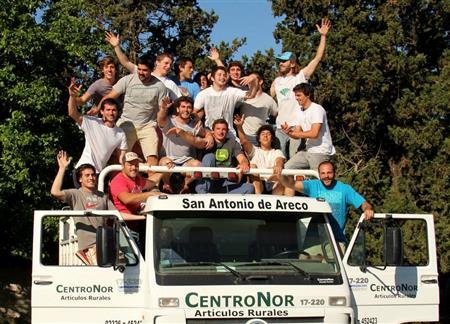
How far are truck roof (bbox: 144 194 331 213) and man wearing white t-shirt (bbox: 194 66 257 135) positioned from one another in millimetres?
3292

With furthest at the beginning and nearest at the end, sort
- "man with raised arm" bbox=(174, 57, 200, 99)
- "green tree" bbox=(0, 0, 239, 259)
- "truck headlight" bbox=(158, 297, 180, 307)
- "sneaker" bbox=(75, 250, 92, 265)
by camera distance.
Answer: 1. "green tree" bbox=(0, 0, 239, 259)
2. "man with raised arm" bbox=(174, 57, 200, 99)
3. "sneaker" bbox=(75, 250, 92, 265)
4. "truck headlight" bbox=(158, 297, 180, 307)

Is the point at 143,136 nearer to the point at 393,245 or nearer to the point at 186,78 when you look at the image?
the point at 186,78

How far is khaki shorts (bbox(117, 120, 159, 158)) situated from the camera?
36.3 feet

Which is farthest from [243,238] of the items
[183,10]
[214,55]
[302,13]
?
[183,10]

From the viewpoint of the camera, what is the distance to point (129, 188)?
9383 millimetres

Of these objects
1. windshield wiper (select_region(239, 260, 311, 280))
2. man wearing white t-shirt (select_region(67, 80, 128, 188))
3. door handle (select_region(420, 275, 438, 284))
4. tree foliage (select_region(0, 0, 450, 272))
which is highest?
tree foliage (select_region(0, 0, 450, 272))

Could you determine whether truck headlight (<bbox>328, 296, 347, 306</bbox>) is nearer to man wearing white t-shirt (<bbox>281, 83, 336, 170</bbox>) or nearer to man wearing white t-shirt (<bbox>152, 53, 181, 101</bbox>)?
man wearing white t-shirt (<bbox>281, 83, 336, 170</bbox>)

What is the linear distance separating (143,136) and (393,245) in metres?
3.91

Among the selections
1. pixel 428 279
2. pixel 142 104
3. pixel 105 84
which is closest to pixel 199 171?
pixel 142 104

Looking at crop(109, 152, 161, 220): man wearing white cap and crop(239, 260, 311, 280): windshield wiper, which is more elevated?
crop(109, 152, 161, 220): man wearing white cap

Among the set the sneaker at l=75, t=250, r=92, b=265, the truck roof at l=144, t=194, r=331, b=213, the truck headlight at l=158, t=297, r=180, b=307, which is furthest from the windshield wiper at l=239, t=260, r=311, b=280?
the sneaker at l=75, t=250, r=92, b=265

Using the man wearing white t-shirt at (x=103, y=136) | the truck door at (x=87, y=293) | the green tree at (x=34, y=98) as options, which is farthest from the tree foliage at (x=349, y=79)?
the truck door at (x=87, y=293)

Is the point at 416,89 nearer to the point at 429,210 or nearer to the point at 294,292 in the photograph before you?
the point at 429,210

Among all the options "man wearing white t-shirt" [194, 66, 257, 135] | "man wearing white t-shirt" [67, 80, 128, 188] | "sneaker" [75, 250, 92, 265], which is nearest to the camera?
"sneaker" [75, 250, 92, 265]
